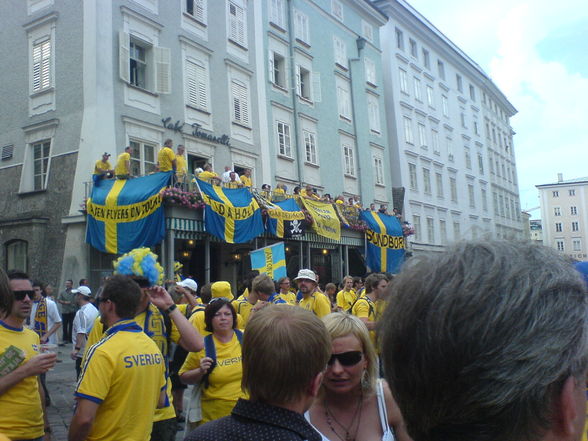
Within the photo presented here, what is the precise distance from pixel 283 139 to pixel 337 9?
926 centimetres

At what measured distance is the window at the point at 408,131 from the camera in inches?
1291

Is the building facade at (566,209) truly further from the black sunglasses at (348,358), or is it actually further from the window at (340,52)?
the black sunglasses at (348,358)

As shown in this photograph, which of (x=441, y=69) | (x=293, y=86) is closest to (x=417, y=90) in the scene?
(x=441, y=69)

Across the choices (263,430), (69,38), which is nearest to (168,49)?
(69,38)

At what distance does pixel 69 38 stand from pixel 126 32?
5.56ft

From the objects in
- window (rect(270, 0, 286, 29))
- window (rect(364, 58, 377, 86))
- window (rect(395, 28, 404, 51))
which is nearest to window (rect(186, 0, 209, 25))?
window (rect(270, 0, 286, 29))

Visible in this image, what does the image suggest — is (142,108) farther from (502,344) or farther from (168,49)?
(502,344)

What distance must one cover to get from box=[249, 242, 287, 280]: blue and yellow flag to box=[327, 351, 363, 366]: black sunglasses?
1011 centimetres

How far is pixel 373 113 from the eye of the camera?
29688mm

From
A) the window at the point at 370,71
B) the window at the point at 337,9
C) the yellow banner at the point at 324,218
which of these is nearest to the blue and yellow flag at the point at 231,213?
the yellow banner at the point at 324,218

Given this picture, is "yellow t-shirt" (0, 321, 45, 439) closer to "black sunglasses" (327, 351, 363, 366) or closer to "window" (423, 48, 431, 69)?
"black sunglasses" (327, 351, 363, 366)

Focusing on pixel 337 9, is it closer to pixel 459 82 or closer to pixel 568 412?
pixel 459 82

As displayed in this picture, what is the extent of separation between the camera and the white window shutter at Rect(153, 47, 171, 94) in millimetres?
17359

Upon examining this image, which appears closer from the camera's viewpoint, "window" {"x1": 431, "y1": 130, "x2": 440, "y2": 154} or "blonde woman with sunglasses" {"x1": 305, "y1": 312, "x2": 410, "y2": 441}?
"blonde woman with sunglasses" {"x1": 305, "y1": 312, "x2": 410, "y2": 441}
